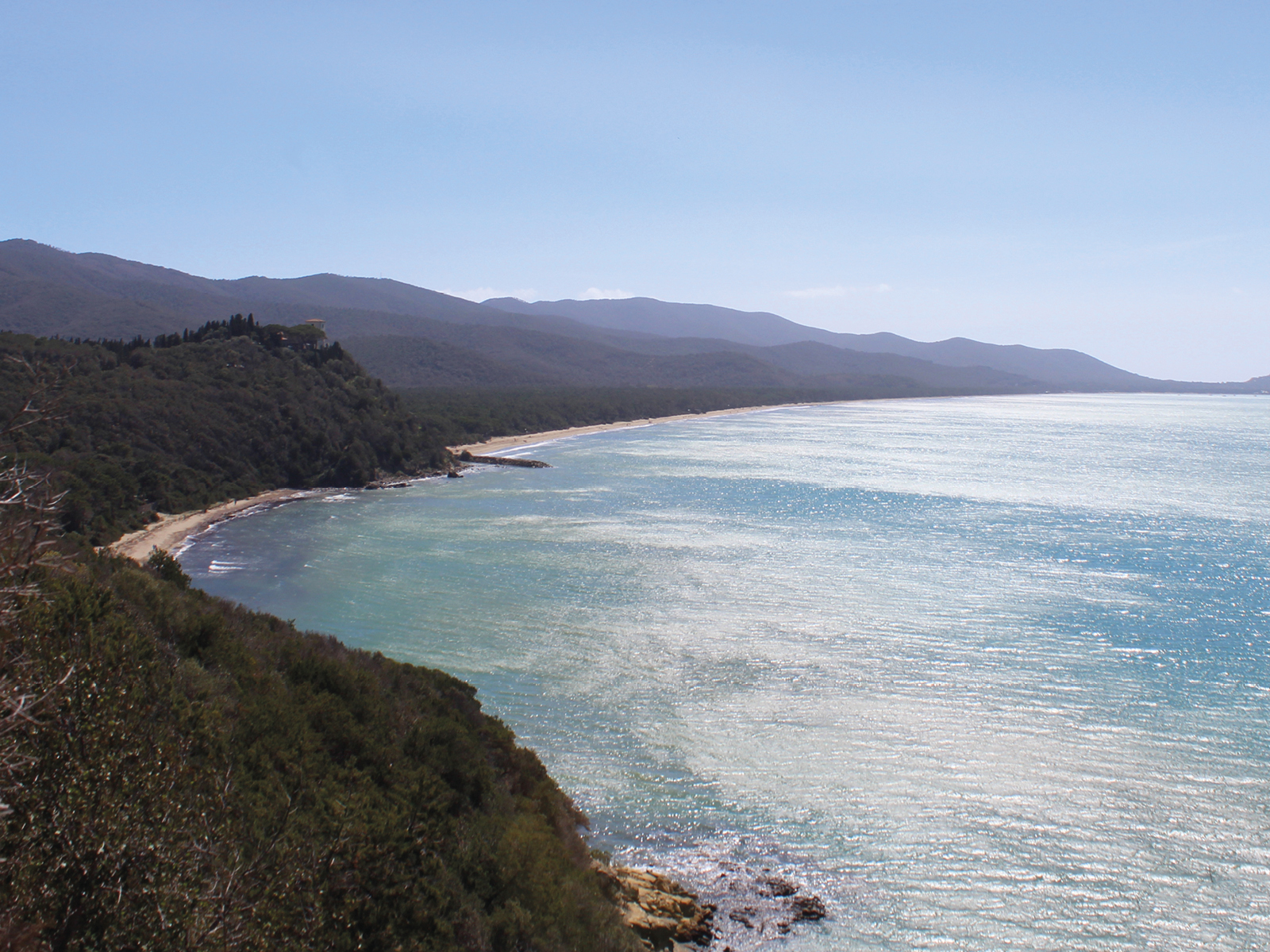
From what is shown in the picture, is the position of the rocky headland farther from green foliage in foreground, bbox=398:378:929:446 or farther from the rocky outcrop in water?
green foliage in foreground, bbox=398:378:929:446

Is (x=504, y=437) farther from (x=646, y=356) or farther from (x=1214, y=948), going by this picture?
(x=646, y=356)

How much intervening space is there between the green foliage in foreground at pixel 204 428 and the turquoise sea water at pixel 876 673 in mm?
3684

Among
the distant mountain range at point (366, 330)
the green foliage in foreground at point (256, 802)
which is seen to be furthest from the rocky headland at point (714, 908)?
the distant mountain range at point (366, 330)

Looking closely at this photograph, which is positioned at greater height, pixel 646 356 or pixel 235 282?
pixel 235 282

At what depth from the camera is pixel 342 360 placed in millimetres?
56750

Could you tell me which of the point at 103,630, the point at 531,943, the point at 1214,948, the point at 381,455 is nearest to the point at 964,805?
the point at 1214,948

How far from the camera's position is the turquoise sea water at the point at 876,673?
11188 mm

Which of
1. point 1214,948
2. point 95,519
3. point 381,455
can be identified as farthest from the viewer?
point 381,455

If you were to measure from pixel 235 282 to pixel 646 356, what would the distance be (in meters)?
94.7

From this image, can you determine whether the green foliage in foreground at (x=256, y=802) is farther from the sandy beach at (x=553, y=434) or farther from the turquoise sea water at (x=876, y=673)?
the sandy beach at (x=553, y=434)

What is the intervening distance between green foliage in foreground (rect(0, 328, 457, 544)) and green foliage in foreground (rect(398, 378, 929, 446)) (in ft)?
26.4

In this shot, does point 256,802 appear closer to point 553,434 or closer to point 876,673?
point 876,673

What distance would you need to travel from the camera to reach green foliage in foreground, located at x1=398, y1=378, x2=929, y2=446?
70.1 metres

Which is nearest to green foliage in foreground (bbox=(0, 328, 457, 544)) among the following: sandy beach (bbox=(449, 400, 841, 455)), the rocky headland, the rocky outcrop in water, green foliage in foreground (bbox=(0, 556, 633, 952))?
sandy beach (bbox=(449, 400, 841, 455))
